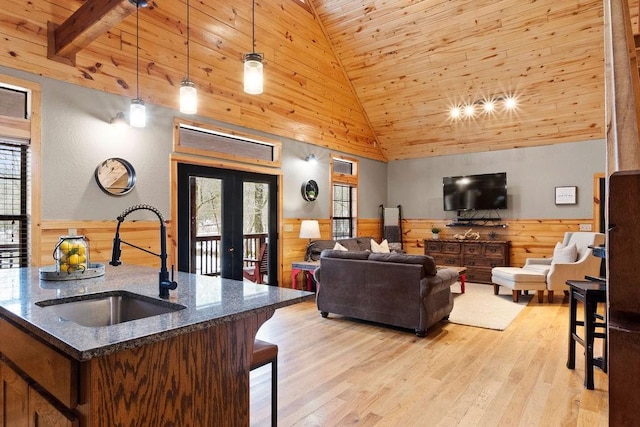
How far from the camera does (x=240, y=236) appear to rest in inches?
226

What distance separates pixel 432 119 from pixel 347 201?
2293 mm

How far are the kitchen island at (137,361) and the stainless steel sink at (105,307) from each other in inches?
1.5

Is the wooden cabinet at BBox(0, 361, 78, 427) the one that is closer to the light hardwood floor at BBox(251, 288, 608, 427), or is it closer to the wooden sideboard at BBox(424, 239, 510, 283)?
the light hardwood floor at BBox(251, 288, 608, 427)

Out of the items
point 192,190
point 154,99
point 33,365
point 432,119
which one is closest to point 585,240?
point 432,119

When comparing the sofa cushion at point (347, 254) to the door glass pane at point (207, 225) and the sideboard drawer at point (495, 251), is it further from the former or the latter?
the sideboard drawer at point (495, 251)

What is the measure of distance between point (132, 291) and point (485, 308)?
4.72 m

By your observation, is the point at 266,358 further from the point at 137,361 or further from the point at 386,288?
the point at 386,288

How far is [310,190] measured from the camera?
22.6ft

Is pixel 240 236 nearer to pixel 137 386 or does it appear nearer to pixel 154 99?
pixel 154 99

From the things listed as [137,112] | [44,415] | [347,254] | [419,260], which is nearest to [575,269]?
[419,260]

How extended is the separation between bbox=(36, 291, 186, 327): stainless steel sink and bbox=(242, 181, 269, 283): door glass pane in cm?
375

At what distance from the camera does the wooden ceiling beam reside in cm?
307

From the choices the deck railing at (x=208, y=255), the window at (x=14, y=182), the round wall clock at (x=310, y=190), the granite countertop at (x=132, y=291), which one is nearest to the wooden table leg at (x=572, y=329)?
the granite countertop at (x=132, y=291)

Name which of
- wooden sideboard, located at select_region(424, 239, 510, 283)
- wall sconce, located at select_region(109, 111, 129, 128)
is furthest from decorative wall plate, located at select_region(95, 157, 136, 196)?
wooden sideboard, located at select_region(424, 239, 510, 283)
